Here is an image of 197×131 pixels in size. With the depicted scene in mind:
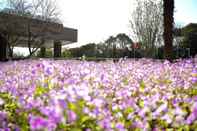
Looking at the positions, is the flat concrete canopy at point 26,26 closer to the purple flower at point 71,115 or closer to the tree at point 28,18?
the tree at point 28,18

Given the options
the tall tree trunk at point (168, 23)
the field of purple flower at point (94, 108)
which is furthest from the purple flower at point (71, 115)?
the tall tree trunk at point (168, 23)

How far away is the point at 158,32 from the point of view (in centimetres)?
4147

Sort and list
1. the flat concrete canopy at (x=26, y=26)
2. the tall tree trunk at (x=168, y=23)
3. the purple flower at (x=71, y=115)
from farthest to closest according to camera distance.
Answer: the flat concrete canopy at (x=26, y=26)
the tall tree trunk at (x=168, y=23)
the purple flower at (x=71, y=115)

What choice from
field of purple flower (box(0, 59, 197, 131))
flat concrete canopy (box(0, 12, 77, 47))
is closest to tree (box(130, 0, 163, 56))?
flat concrete canopy (box(0, 12, 77, 47))

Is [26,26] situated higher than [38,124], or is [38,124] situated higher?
[26,26]

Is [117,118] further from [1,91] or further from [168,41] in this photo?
[168,41]

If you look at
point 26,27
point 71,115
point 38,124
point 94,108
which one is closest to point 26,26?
point 26,27

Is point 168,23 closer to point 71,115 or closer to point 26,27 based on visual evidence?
point 71,115

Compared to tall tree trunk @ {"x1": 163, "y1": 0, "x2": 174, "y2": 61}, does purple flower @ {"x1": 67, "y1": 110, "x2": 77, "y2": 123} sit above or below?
below

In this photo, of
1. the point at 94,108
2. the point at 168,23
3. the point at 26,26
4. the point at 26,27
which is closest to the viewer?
the point at 94,108

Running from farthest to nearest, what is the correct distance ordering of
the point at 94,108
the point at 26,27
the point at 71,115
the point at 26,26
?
1. the point at 26,27
2. the point at 26,26
3. the point at 94,108
4. the point at 71,115

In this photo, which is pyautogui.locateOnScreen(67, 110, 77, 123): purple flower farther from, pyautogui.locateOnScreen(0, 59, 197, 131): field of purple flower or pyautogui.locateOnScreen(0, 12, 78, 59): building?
pyautogui.locateOnScreen(0, 12, 78, 59): building

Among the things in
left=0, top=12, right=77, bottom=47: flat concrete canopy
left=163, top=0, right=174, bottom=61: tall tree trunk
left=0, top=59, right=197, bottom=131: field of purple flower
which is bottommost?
left=0, top=59, right=197, bottom=131: field of purple flower

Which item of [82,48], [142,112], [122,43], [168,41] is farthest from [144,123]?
[122,43]
